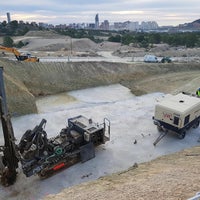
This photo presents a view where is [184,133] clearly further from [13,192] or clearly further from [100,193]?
[13,192]

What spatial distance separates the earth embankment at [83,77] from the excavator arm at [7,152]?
9.09 m

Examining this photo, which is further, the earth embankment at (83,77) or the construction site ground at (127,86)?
the earth embankment at (83,77)

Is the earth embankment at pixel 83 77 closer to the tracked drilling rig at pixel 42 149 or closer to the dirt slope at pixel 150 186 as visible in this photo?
the tracked drilling rig at pixel 42 149

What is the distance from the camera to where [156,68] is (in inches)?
1348

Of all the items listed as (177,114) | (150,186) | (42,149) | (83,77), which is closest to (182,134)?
(177,114)

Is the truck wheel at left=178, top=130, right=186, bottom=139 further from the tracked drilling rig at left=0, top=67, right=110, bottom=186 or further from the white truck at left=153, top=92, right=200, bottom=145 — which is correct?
the tracked drilling rig at left=0, top=67, right=110, bottom=186

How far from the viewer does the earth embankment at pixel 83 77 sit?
21.9 metres

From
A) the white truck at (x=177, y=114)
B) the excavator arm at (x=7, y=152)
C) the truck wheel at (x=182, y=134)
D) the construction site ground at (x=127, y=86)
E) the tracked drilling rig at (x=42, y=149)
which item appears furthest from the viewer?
the truck wheel at (x=182, y=134)

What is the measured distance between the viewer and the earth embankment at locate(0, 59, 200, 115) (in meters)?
21.9

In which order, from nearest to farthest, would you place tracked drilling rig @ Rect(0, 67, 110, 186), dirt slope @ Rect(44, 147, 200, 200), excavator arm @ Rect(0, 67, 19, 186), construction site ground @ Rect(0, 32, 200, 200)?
dirt slope @ Rect(44, 147, 200, 200) → construction site ground @ Rect(0, 32, 200, 200) → excavator arm @ Rect(0, 67, 19, 186) → tracked drilling rig @ Rect(0, 67, 110, 186)

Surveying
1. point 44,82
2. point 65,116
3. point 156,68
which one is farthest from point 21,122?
point 156,68

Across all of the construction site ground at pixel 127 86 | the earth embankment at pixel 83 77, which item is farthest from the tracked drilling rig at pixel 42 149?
the earth embankment at pixel 83 77

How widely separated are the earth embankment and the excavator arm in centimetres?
909

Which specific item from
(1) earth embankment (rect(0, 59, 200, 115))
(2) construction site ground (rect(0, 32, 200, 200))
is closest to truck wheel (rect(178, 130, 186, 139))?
(2) construction site ground (rect(0, 32, 200, 200))
